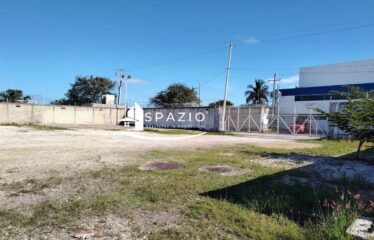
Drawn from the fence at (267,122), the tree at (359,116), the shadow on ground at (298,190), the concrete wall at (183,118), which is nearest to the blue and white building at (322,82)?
the fence at (267,122)

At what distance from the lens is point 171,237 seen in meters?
4.08

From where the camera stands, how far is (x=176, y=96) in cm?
5781

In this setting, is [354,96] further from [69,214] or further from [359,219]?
[69,214]

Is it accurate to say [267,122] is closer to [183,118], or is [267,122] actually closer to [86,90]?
[183,118]

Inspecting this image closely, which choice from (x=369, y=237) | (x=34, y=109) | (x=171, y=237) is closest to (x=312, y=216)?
(x=369, y=237)

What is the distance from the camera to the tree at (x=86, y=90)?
65750 millimetres

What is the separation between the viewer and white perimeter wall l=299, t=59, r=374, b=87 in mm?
37938

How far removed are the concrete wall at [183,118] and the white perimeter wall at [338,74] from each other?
1476 centimetres

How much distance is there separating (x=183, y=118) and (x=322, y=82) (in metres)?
17.2

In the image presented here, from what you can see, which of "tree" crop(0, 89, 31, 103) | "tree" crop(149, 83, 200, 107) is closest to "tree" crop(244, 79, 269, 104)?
"tree" crop(149, 83, 200, 107)

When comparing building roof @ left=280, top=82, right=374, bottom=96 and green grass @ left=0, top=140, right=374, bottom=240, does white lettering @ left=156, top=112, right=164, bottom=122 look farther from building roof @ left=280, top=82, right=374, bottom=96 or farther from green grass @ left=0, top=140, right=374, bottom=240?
green grass @ left=0, top=140, right=374, bottom=240

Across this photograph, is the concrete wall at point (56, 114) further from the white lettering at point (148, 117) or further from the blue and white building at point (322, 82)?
the blue and white building at point (322, 82)

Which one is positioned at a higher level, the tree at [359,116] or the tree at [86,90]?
the tree at [86,90]

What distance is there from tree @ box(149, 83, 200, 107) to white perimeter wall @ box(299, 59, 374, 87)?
20.0 meters
